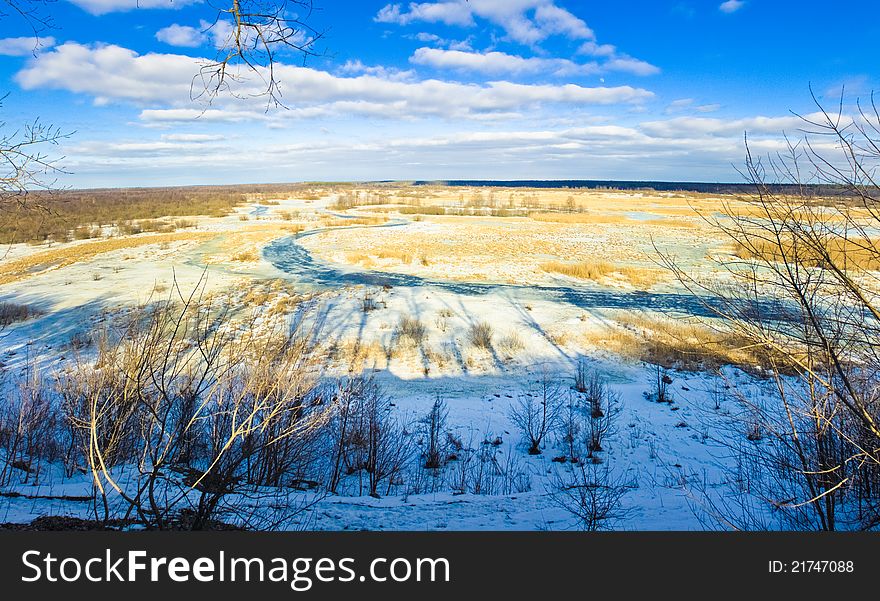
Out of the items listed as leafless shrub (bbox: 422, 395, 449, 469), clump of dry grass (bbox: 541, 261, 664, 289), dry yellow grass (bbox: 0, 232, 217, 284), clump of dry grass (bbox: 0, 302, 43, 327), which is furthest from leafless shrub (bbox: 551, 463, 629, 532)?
dry yellow grass (bbox: 0, 232, 217, 284)

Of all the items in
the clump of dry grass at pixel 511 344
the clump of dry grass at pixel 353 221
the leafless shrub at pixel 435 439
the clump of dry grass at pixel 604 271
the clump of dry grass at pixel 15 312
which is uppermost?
the clump of dry grass at pixel 353 221

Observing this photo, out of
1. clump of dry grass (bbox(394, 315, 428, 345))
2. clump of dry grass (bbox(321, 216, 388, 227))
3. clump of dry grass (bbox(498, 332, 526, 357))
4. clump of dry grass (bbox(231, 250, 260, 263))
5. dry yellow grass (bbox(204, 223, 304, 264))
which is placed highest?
clump of dry grass (bbox(321, 216, 388, 227))

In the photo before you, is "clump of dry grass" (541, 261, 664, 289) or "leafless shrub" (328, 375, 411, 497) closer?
"leafless shrub" (328, 375, 411, 497)

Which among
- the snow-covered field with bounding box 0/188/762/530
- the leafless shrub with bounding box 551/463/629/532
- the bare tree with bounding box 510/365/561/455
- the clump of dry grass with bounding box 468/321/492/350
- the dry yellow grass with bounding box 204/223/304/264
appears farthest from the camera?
the dry yellow grass with bounding box 204/223/304/264

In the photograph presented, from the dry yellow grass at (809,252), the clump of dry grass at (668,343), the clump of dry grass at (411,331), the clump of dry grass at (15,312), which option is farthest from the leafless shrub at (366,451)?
the clump of dry grass at (15,312)

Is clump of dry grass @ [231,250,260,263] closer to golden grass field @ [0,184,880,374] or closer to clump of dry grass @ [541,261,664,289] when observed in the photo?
golden grass field @ [0,184,880,374]

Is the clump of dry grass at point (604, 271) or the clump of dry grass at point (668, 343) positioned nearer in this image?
the clump of dry grass at point (668, 343)

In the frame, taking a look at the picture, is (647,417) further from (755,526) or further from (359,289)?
(359,289)

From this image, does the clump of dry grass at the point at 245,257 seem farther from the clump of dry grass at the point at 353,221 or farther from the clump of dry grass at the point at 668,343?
the clump of dry grass at the point at 668,343
